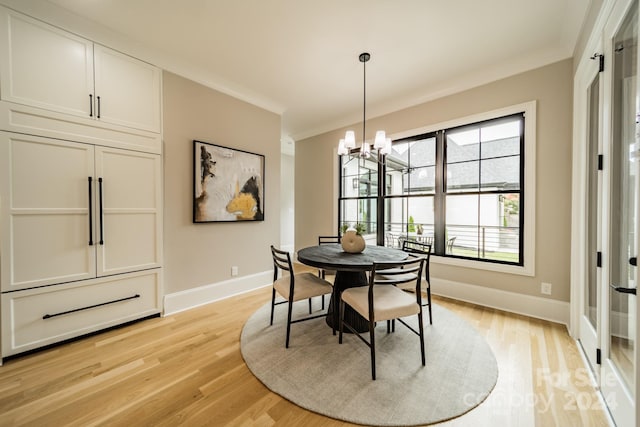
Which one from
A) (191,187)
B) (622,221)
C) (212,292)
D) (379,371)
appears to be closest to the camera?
(622,221)

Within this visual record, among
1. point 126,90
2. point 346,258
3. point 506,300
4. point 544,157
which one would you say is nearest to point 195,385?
point 346,258

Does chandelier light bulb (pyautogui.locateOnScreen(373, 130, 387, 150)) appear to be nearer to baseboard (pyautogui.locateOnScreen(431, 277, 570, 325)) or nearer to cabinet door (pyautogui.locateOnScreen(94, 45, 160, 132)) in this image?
baseboard (pyautogui.locateOnScreen(431, 277, 570, 325))

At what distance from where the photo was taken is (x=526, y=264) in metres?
2.65

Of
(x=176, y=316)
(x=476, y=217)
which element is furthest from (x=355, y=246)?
(x=176, y=316)

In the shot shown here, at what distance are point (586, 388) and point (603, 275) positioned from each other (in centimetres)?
75

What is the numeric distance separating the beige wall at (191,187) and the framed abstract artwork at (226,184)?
9cm

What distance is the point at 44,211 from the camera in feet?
6.51

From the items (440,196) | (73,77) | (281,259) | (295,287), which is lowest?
(295,287)

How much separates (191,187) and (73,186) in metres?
1.00

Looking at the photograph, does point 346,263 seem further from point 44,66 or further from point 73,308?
point 44,66

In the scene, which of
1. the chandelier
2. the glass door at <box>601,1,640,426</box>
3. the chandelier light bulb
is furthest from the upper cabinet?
the glass door at <box>601,1,640,426</box>

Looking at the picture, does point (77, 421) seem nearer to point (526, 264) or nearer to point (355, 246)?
point (355, 246)

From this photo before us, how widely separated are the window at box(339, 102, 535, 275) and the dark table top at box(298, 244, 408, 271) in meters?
1.39

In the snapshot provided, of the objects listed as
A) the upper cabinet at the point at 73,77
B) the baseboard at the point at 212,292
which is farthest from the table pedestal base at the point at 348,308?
the upper cabinet at the point at 73,77
